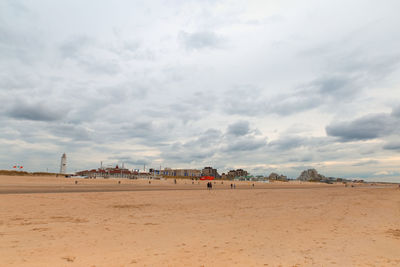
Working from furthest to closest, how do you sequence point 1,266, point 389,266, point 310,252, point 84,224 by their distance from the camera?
point 84,224 → point 310,252 → point 389,266 → point 1,266

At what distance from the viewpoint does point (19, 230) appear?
12180mm

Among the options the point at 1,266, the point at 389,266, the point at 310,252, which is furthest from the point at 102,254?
the point at 389,266

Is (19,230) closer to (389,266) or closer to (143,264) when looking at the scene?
(143,264)

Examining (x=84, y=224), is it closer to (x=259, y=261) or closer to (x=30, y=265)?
(x=30, y=265)

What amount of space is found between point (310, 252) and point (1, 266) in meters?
11.0

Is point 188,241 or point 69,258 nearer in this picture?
point 69,258

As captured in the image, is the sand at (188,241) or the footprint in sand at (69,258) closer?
the footprint in sand at (69,258)

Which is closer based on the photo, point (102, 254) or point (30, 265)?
point (30, 265)

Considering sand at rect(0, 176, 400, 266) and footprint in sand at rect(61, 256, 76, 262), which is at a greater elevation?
footprint in sand at rect(61, 256, 76, 262)

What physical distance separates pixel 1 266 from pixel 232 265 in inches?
289

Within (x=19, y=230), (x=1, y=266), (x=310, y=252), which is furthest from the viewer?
(x=19, y=230)

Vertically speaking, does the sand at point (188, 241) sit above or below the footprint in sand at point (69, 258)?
below

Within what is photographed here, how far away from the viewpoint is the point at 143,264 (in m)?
8.15

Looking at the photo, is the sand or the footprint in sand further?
the sand
